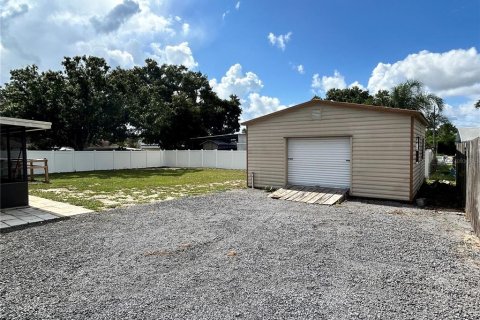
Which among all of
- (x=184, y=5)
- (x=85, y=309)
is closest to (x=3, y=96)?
(x=184, y=5)

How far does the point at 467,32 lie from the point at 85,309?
1770 centimetres

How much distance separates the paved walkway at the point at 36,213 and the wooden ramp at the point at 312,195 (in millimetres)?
5669

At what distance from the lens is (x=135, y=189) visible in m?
11.7

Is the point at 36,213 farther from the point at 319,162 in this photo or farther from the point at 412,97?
the point at 412,97

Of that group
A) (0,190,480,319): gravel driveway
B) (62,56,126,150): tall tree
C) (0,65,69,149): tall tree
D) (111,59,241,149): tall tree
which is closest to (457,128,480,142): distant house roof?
(111,59,241,149): tall tree

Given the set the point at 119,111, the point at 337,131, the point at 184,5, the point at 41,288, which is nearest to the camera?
the point at 41,288

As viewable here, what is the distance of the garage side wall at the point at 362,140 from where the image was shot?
8484mm

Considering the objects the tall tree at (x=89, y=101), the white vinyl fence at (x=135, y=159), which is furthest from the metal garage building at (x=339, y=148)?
the tall tree at (x=89, y=101)

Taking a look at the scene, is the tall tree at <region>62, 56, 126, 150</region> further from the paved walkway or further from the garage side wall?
the garage side wall

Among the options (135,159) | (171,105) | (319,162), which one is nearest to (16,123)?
(319,162)

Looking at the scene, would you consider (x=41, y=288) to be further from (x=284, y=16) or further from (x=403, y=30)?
(x=403, y=30)

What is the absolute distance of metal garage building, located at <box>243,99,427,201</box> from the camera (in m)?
8.51

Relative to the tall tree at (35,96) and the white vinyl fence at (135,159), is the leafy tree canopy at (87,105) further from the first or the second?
the white vinyl fence at (135,159)

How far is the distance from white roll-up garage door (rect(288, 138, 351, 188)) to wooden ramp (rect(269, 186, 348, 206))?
391 mm
